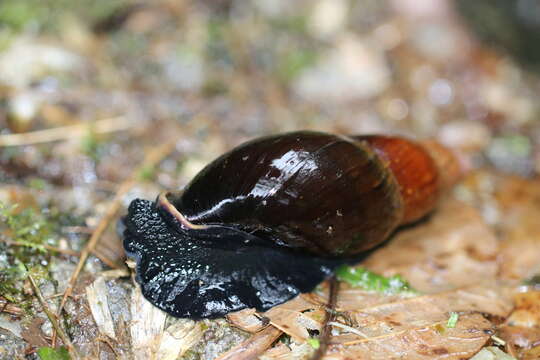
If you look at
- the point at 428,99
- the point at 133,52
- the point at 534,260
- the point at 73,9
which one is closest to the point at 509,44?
the point at 428,99

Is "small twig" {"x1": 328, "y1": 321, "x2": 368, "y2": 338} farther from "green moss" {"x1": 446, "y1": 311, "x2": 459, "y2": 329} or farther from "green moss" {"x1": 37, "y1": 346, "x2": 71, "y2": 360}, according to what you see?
"green moss" {"x1": 37, "y1": 346, "x2": 71, "y2": 360}

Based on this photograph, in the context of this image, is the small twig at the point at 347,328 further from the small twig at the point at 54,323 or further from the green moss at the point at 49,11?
the green moss at the point at 49,11

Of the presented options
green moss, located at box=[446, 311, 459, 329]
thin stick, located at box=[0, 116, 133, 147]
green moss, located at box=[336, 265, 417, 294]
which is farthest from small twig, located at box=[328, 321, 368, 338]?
thin stick, located at box=[0, 116, 133, 147]

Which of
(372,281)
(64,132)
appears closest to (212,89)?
(64,132)

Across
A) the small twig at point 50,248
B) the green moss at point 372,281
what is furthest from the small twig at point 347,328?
the small twig at point 50,248

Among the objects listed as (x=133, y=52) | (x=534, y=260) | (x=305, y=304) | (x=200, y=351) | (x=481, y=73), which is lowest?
(x=200, y=351)

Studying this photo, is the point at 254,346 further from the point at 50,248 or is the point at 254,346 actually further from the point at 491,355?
the point at 50,248

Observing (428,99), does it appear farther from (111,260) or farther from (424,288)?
(111,260)
